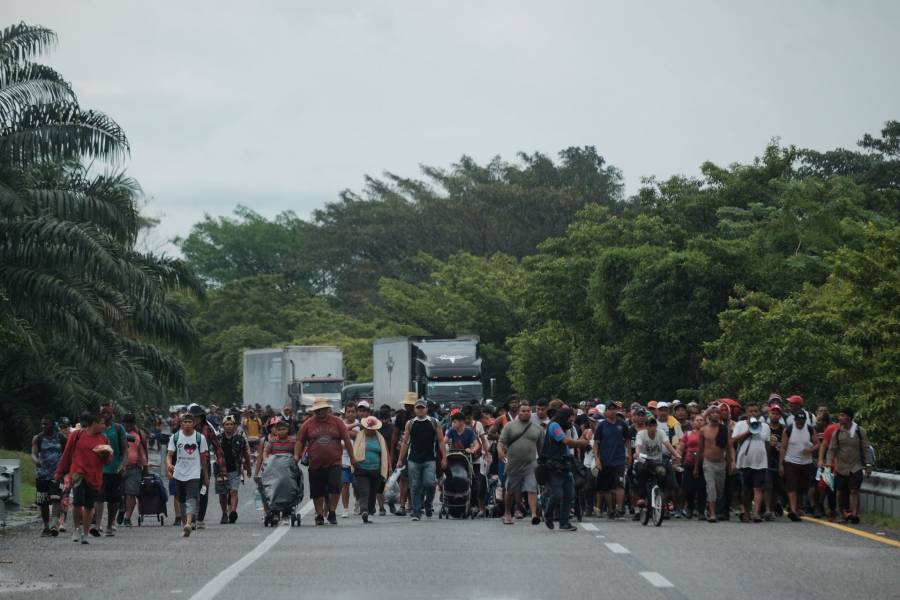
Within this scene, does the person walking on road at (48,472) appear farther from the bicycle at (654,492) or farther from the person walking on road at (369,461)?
the bicycle at (654,492)

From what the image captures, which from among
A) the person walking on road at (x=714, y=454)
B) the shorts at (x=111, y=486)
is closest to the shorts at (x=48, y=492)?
the shorts at (x=111, y=486)

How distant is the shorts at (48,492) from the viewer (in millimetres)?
22344

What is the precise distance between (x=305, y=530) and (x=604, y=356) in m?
31.5

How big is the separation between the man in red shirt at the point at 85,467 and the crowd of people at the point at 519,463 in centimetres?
2

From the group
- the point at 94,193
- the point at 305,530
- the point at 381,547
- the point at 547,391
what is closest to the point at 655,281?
the point at 547,391

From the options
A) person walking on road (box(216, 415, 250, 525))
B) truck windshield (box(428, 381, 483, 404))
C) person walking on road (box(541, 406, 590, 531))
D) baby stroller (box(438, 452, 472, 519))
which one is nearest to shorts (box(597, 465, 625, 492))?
person walking on road (box(541, 406, 590, 531))

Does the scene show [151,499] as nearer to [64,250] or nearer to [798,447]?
[64,250]

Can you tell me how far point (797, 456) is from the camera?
23.1 metres

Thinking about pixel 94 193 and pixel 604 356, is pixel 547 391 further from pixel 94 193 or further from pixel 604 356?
pixel 94 193

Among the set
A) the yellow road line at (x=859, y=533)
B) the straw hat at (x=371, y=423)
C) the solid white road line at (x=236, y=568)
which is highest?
the straw hat at (x=371, y=423)

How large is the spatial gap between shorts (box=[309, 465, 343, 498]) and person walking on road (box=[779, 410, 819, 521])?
6.25m

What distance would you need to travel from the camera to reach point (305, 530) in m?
21.5

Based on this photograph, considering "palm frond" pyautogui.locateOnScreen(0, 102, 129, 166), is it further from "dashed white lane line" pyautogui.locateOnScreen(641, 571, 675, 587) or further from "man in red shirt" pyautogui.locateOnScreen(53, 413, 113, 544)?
"dashed white lane line" pyautogui.locateOnScreen(641, 571, 675, 587)

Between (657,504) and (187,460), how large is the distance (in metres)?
6.33
